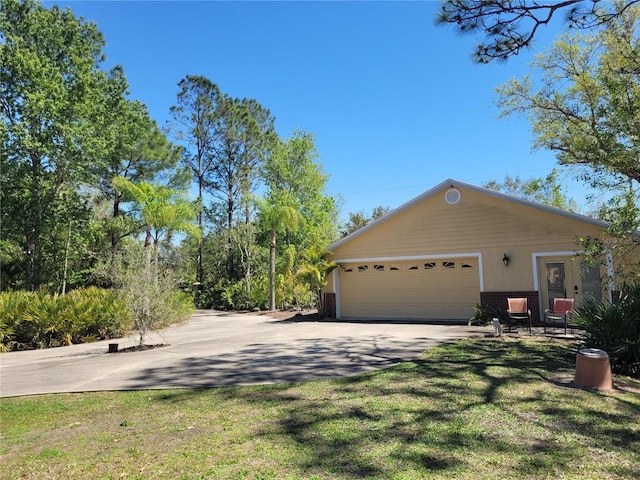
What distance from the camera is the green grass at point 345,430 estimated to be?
11.7ft

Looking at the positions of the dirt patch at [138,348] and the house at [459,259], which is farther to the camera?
the house at [459,259]

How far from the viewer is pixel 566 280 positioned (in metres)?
12.7

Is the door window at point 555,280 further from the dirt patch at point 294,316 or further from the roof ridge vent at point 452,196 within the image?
the dirt patch at point 294,316

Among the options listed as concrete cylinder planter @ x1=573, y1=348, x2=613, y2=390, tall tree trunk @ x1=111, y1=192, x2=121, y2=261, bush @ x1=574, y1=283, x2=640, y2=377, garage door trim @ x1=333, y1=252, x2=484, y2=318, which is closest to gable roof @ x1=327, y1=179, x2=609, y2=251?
garage door trim @ x1=333, y1=252, x2=484, y2=318

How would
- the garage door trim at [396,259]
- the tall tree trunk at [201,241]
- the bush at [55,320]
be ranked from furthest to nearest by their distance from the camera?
the tall tree trunk at [201,241] → the garage door trim at [396,259] → the bush at [55,320]

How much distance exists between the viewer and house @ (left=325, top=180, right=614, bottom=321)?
12.7m

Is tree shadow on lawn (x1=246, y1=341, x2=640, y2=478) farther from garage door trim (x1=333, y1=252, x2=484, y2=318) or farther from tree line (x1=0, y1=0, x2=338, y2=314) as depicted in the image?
tree line (x1=0, y1=0, x2=338, y2=314)

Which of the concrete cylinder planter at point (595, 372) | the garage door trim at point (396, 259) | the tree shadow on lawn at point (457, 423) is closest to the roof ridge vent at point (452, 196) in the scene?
the garage door trim at point (396, 259)

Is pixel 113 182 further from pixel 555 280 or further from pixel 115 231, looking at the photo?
pixel 555 280

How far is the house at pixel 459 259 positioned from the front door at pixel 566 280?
1.0 inches

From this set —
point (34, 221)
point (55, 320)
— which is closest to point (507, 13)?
point (55, 320)

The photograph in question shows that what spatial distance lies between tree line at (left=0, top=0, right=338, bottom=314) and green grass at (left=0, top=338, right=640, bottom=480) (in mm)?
7863

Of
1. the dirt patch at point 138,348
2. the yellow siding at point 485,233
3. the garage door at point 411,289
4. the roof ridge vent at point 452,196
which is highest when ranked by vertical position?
the roof ridge vent at point 452,196

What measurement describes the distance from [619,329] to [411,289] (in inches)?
335
